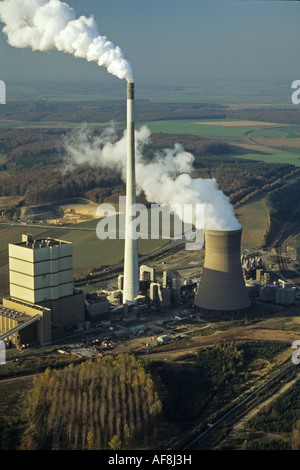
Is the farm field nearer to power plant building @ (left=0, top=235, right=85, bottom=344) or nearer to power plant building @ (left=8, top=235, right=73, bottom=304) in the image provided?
power plant building @ (left=0, top=235, right=85, bottom=344)

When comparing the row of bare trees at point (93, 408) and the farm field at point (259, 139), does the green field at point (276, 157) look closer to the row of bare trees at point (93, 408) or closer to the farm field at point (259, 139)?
the farm field at point (259, 139)

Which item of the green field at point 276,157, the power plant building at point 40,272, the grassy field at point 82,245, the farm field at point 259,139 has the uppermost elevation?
the farm field at point 259,139

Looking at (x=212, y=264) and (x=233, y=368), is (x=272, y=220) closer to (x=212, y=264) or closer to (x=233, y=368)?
(x=212, y=264)

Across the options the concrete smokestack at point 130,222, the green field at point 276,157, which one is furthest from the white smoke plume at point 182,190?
the green field at point 276,157

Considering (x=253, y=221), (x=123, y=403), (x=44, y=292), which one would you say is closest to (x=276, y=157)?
(x=253, y=221)

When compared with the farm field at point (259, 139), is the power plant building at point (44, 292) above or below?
below

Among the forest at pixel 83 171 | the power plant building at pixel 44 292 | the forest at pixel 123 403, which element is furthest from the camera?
the forest at pixel 83 171
